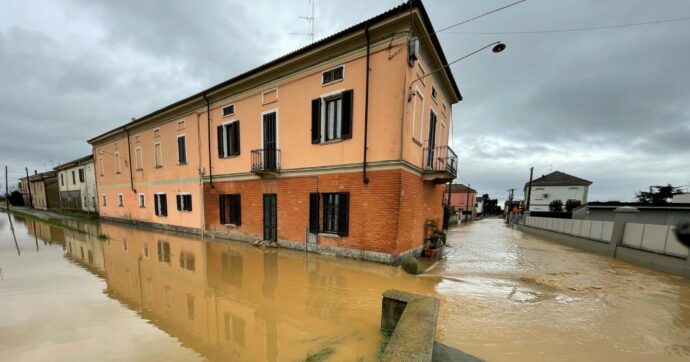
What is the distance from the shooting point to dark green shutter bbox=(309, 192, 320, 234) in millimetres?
8336

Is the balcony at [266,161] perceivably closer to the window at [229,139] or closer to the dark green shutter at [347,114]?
the window at [229,139]

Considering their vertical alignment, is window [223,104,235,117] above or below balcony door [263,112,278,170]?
above

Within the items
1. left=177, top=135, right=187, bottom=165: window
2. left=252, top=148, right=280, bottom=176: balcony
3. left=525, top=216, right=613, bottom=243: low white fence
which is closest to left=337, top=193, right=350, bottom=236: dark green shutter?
left=252, top=148, right=280, bottom=176: balcony

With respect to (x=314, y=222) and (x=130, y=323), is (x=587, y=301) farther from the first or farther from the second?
(x=130, y=323)

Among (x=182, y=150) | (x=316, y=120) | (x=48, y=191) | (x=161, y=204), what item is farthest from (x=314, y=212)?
(x=48, y=191)

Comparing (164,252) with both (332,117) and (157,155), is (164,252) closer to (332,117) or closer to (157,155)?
(332,117)

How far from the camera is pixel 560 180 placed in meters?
34.0

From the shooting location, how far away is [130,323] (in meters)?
3.91

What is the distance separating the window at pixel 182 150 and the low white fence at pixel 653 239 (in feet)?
62.3

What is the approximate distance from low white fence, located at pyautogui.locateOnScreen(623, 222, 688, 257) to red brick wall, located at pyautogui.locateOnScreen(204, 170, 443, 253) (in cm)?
645

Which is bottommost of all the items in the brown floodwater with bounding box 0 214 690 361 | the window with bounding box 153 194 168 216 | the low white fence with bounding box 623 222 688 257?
the brown floodwater with bounding box 0 214 690 361

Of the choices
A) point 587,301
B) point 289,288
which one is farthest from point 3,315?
point 587,301

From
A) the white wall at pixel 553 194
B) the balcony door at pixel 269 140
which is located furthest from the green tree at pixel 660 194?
the balcony door at pixel 269 140

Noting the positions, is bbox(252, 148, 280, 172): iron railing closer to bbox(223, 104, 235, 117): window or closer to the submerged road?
bbox(223, 104, 235, 117): window
